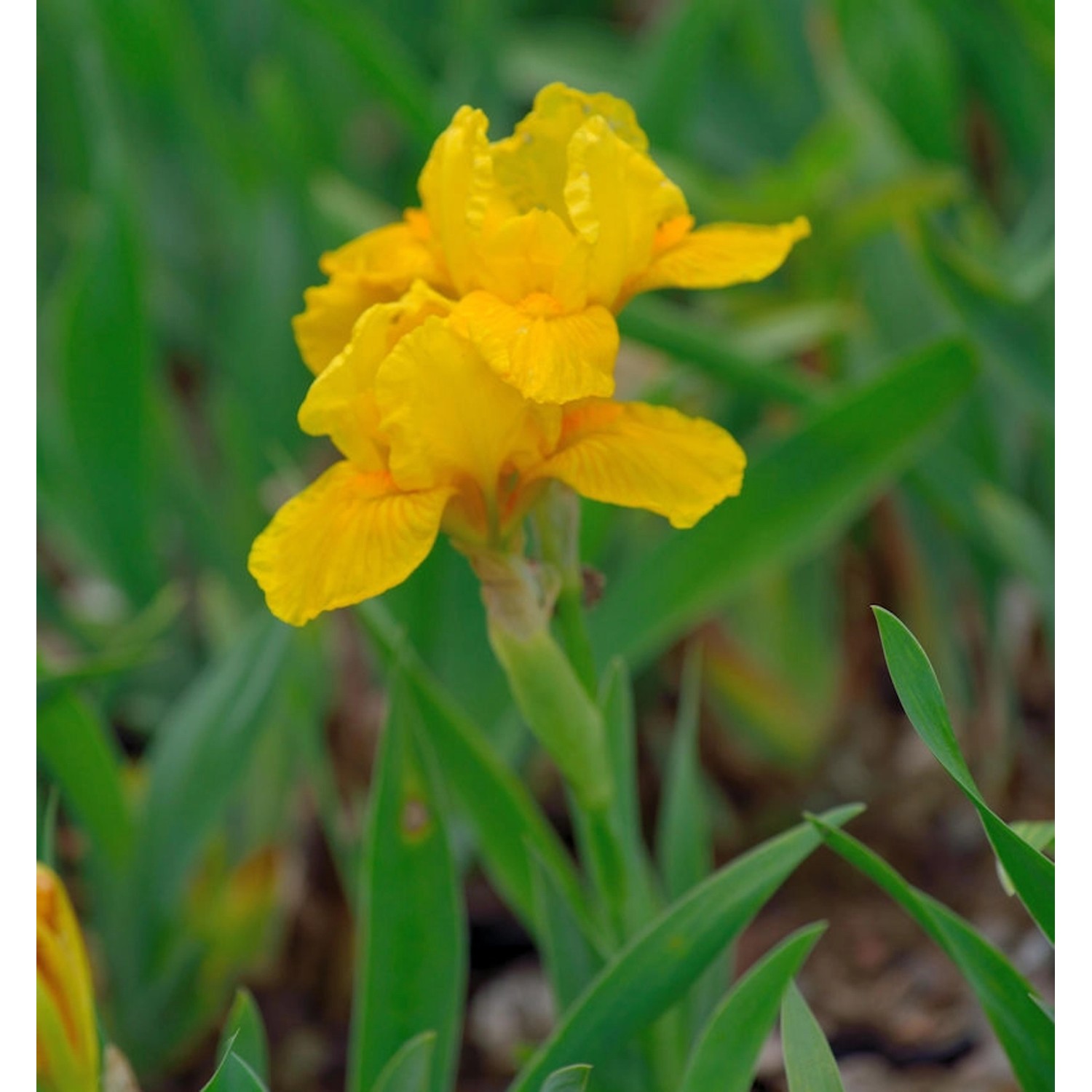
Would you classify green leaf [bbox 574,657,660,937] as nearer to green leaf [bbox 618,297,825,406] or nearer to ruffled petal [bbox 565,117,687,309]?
ruffled petal [bbox 565,117,687,309]

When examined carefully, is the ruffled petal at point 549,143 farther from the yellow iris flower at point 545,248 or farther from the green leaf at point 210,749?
the green leaf at point 210,749

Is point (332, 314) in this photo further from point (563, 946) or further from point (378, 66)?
point (378, 66)

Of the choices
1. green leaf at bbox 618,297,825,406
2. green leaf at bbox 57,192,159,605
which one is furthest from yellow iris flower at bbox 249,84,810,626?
green leaf at bbox 57,192,159,605

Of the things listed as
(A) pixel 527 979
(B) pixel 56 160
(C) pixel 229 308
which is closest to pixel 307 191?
(C) pixel 229 308

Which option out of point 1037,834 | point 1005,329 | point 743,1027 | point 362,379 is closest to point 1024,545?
point 1005,329

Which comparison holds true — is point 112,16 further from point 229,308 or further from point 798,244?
point 798,244
